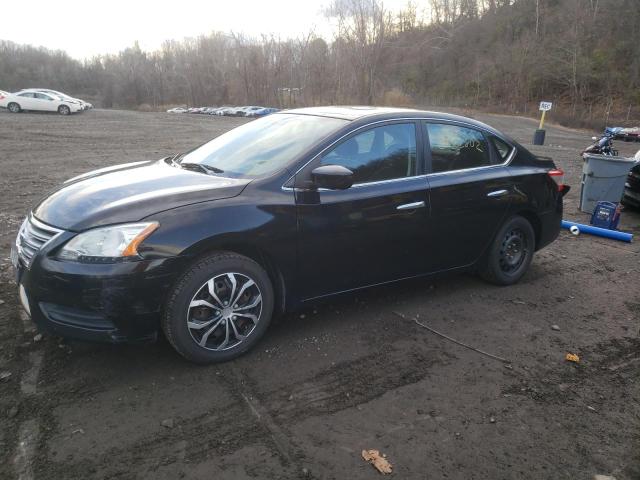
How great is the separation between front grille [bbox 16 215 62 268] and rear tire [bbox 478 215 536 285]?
3.73 meters

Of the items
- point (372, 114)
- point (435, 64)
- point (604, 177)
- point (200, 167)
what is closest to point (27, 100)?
point (200, 167)

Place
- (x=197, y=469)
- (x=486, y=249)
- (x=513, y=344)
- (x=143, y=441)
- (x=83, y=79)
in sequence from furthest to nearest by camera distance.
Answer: (x=83, y=79)
(x=486, y=249)
(x=513, y=344)
(x=143, y=441)
(x=197, y=469)

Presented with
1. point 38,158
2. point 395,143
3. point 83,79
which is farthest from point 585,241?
point 83,79

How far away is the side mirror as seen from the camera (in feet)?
11.2

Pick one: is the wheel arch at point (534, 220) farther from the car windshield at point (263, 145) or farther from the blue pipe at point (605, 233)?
the blue pipe at point (605, 233)

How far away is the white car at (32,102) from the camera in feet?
104

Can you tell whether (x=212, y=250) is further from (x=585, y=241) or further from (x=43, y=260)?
(x=585, y=241)

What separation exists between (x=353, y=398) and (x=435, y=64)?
72599 mm

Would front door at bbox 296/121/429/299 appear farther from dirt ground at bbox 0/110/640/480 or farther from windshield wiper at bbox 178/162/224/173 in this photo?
windshield wiper at bbox 178/162/224/173

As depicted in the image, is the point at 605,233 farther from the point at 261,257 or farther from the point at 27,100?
the point at 27,100

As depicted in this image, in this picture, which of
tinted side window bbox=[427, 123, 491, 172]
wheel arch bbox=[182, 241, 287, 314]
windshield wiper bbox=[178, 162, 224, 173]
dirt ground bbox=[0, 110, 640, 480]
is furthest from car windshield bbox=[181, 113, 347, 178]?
dirt ground bbox=[0, 110, 640, 480]

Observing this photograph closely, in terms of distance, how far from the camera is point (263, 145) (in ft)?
13.3

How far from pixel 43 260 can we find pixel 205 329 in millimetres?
1057

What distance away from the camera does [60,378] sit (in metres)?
3.15
